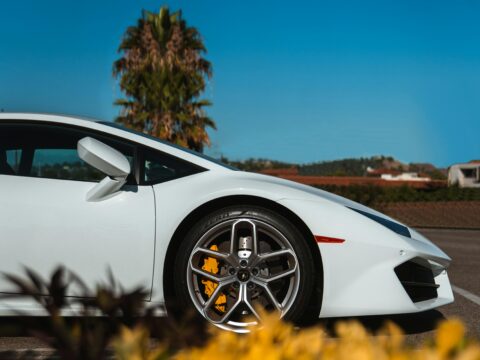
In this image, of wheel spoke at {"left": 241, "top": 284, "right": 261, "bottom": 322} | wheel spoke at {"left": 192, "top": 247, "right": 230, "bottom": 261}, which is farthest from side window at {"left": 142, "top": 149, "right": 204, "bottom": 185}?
wheel spoke at {"left": 241, "top": 284, "right": 261, "bottom": 322}

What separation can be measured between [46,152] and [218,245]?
4.36 ft

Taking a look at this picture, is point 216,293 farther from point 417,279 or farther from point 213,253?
point 417,279

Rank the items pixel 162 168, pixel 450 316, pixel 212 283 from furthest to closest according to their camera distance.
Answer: pixel 450 316 → pixel 162 168 → pixel 212 283

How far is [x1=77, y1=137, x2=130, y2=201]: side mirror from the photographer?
3570mm

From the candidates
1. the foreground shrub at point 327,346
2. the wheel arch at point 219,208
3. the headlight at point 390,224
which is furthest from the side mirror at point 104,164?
the foreground shrub at point 327,346

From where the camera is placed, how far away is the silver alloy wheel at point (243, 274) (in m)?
3.66

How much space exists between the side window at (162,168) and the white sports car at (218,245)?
102 millimetres

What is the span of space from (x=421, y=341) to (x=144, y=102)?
2856 centimetres

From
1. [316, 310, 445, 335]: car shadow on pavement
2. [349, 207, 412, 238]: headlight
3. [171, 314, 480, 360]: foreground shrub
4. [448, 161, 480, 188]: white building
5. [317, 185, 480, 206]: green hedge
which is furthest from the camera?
[448, 161, 480, 188]: white building

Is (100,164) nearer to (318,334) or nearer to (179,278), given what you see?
(179,278)

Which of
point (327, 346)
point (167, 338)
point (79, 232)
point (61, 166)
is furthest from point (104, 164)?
point (327, 346)

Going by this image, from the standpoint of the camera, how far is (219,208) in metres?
3.77

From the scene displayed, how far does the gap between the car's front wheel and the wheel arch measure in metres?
0.05

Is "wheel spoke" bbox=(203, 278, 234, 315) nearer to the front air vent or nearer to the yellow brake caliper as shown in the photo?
the yellow brake caliper
